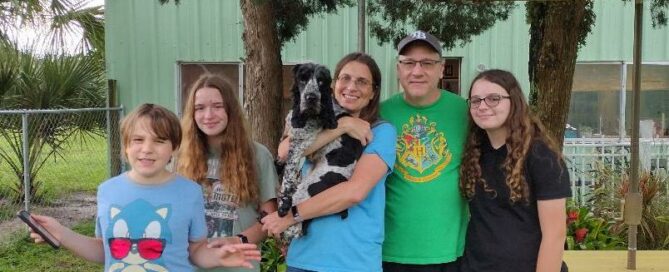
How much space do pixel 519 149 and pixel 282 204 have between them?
86 cm

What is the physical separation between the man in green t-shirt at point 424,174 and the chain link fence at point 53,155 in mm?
5531

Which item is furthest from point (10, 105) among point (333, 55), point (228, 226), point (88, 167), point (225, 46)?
point (228, 226)

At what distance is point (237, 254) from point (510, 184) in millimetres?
970

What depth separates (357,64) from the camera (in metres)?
2.31

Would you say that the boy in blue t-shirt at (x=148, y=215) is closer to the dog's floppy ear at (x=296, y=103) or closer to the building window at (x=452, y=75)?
the dog's floppy ear at (x=296, y=103)

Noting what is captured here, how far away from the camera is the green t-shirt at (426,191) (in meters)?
2.36

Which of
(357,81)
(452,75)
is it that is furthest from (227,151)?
(452,75)

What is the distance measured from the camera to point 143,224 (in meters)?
2.08

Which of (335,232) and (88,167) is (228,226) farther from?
(88,167)

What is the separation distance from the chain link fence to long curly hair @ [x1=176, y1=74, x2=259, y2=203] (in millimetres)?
5057

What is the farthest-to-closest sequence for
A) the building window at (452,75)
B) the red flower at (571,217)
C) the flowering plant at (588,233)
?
the building window at (452,75), the red flower at (571,217), the flowering plant at (588,233)

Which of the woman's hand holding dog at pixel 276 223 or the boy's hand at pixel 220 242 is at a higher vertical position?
the woman's hand holding dog at pixel 276 223

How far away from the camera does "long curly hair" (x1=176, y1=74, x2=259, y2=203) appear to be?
2.39 m

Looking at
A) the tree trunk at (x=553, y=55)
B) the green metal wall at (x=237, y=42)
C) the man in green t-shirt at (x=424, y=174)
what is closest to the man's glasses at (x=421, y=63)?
the man in green t-shirt at (x=424, y=174)
